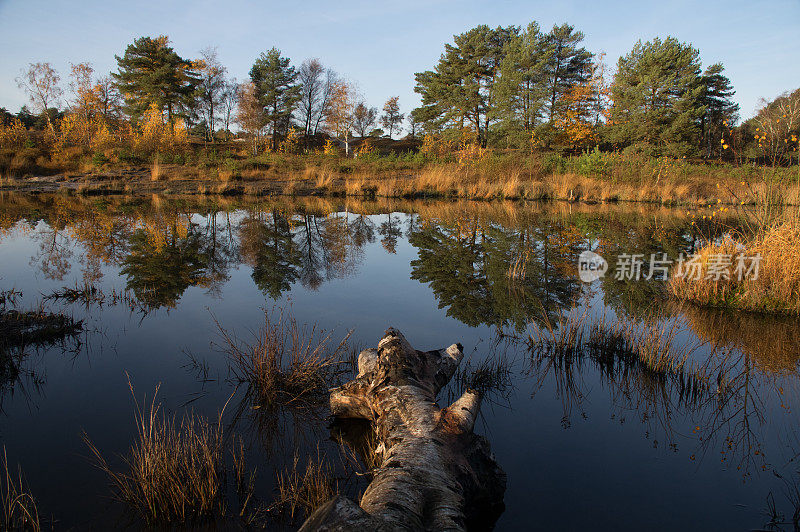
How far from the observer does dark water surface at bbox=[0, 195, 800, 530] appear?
2.92 metres

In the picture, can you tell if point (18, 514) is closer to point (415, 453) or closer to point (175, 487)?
point (175, 487)

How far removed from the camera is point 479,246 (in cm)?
1095

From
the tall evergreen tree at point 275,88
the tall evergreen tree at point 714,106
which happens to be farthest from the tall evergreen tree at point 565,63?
the tall evergreen tree at point 275,88

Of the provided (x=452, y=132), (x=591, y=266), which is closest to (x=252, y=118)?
(x=452, y=132)

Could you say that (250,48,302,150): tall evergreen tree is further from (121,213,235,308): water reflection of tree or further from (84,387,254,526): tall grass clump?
(84,387,254,526): tall grass clump

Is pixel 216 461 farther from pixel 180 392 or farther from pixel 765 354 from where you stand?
pixel 765 354

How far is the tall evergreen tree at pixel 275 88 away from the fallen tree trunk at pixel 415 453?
43.6m

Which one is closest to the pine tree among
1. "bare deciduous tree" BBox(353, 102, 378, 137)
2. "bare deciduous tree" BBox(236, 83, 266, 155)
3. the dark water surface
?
"bare deciduous tree" BBox(353, 102, 378, 137)

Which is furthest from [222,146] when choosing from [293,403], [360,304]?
[293,403]

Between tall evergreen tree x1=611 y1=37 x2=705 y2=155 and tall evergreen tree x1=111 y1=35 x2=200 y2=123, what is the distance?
123ft

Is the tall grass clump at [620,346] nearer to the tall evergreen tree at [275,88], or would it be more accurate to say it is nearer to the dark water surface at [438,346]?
the dark water surface at [438,346]

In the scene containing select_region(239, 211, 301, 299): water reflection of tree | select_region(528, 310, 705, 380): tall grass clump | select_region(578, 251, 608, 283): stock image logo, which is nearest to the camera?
select_region(528, 310, 705, 380): tall grass clump

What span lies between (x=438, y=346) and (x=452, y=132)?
3659 cm

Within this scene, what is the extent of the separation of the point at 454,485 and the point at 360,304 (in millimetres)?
4631
